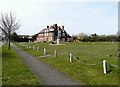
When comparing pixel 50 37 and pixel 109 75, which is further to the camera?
pixel 50 37

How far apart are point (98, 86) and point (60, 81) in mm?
1829

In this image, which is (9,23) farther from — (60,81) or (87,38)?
(87,38)

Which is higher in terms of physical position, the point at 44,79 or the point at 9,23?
the point at 9,23

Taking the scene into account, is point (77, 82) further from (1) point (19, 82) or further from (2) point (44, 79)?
(1) point (19, 82)

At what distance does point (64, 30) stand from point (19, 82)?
110 meters

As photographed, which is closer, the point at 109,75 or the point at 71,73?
the point at 109,75

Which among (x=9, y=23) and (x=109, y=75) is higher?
(x=9, y=23)

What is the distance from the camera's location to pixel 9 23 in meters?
46.6

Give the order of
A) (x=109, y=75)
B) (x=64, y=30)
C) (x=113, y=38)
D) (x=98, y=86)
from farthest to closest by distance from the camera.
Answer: (x=64, y=30)
(x=113, y=38)
(x=109, y=75)
(x=98, y=86)

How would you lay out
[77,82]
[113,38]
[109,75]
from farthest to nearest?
[113,38], [109,75], [77,82]

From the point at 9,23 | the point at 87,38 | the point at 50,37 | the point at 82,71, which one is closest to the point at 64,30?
the point at 50,37

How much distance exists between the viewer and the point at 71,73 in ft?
43.7

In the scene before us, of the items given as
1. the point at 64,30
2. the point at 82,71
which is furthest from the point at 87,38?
the point at 82,71

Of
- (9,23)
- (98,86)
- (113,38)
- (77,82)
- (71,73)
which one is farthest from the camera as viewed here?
(113,38)
